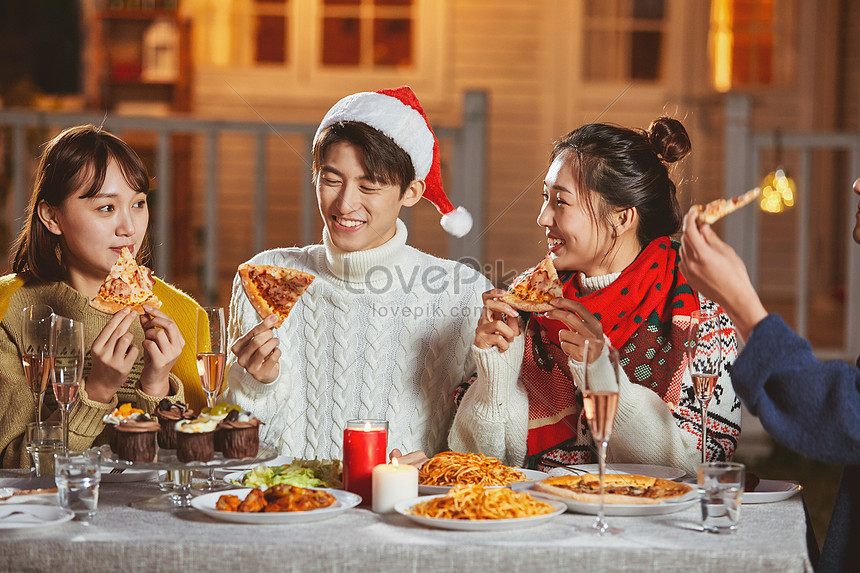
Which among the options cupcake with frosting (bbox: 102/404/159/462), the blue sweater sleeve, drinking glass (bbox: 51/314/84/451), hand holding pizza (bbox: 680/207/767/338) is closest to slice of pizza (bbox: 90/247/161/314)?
drinking glass (bbox: 51/314/84/451)

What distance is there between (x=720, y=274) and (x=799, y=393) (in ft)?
0.91

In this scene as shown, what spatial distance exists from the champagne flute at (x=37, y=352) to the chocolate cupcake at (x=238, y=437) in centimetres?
50

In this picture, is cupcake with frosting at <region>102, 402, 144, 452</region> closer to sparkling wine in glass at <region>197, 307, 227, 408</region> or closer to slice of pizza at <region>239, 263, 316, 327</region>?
sparkling wine in glass at <region>197, 307, 227, 408</region>

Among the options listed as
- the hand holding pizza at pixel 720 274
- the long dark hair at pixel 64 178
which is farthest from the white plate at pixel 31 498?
the hand holding pizza at pixel 720 274

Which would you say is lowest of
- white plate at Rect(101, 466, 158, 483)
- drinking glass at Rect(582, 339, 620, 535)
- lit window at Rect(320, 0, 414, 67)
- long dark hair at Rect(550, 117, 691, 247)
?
white plate at Rect(101, 466, 158, 483)

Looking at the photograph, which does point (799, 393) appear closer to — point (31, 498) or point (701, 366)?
point (701, 366)

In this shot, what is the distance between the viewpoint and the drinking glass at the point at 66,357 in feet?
6.49

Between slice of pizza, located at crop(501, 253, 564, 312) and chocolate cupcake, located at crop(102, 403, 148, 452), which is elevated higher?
slice of pizza, located at crop(501, 253, 564, 312)

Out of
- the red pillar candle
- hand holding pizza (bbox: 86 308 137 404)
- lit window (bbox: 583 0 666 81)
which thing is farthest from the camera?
lit window (bbox: 583 0 666 81)

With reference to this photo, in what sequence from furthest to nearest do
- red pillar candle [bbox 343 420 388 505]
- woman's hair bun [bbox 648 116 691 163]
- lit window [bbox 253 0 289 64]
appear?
lit window [bbox 253 0 289 64], woman's hair bun [bbox 648 116 691 163], red pillar candle [bbox 343 420 388 505]

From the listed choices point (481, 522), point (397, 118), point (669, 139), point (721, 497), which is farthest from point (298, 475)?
point (669, 139)

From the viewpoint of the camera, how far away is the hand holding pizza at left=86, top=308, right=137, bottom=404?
7.22ft

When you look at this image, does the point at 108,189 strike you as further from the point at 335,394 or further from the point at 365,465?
the point at 365,465

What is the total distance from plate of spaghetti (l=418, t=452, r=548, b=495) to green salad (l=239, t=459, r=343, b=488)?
0.20 m
